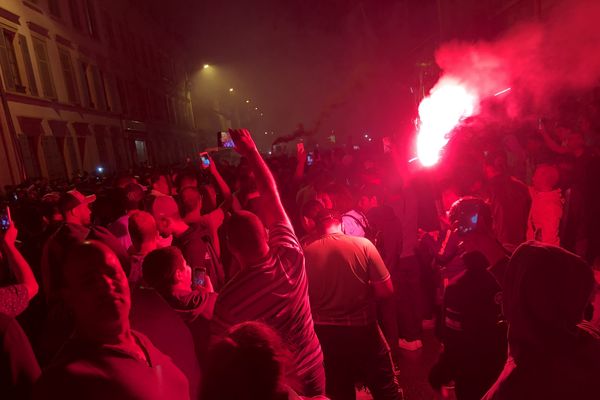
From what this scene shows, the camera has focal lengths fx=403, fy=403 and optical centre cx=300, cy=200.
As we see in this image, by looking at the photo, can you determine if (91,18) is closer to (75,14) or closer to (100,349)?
(75,14)

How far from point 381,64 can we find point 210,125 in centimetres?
3617

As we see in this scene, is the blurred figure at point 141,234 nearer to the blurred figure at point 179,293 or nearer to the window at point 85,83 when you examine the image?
the blurred figure at point 179,293

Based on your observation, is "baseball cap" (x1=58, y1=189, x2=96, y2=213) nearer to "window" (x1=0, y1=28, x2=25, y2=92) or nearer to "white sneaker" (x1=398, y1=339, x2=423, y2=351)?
"white sneaker" (x1=398, y1=339, x2=423, y2=351)

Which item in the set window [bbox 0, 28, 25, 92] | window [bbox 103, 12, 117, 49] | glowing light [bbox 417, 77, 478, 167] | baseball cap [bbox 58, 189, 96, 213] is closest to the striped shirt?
baseball cap [bbox 58, 189, 96, 213]

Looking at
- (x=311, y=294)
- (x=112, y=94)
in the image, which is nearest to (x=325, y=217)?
(x=311, y=294)

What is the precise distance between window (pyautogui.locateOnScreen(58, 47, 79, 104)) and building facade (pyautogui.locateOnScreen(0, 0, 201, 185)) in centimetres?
6

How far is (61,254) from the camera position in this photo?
11.2 ft

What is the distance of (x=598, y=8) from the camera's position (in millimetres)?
8758

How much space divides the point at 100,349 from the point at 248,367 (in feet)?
2.45

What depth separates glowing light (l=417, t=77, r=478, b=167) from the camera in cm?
765

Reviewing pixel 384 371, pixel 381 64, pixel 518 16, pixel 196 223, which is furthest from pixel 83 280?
pixel 381 64

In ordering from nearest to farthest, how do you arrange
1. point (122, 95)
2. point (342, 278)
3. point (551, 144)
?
point (342, 278)
point (551, 144)
point (122, 95)

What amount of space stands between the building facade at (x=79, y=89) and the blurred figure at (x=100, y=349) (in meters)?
16.0

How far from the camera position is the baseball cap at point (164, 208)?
4152 millimetres
